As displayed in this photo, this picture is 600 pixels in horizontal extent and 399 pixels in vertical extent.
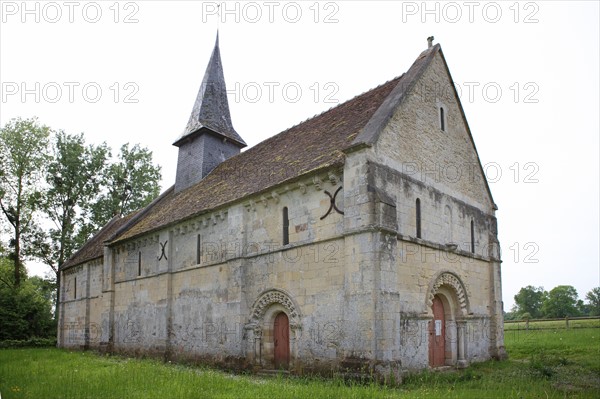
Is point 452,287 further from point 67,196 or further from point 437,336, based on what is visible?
point 67,196

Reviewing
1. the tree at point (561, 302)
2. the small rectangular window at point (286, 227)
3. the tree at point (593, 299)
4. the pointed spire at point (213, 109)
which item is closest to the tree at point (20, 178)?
the pointed spire at point (213, 109)

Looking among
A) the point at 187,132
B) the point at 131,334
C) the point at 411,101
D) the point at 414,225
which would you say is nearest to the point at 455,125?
the point at 411,101

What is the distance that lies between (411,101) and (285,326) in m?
8.35

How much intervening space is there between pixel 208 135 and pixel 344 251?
16147 mm

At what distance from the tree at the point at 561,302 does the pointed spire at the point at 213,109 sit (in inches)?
2247

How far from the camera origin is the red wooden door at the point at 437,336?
48.7 ft

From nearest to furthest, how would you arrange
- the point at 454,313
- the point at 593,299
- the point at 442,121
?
the point at 454,313 < the point at 442,121 < the point at 593,299

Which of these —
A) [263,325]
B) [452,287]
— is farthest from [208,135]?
[452,287]

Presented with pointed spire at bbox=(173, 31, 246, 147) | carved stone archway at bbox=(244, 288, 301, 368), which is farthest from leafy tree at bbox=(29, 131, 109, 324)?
carved stone archway at bbox=(244, 288, 301, 368)

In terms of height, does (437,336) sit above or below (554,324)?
above

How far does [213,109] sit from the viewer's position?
92.0 ft

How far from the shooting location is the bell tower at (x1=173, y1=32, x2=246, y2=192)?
26.8 m

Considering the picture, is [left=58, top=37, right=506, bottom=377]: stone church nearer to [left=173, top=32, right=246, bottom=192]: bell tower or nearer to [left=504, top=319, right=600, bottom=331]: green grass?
[left=173, top=32, right=246, bottom=192]: bell tower

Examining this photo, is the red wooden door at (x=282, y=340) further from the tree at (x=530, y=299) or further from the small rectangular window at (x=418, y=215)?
the tree at (x=530, y=299)
